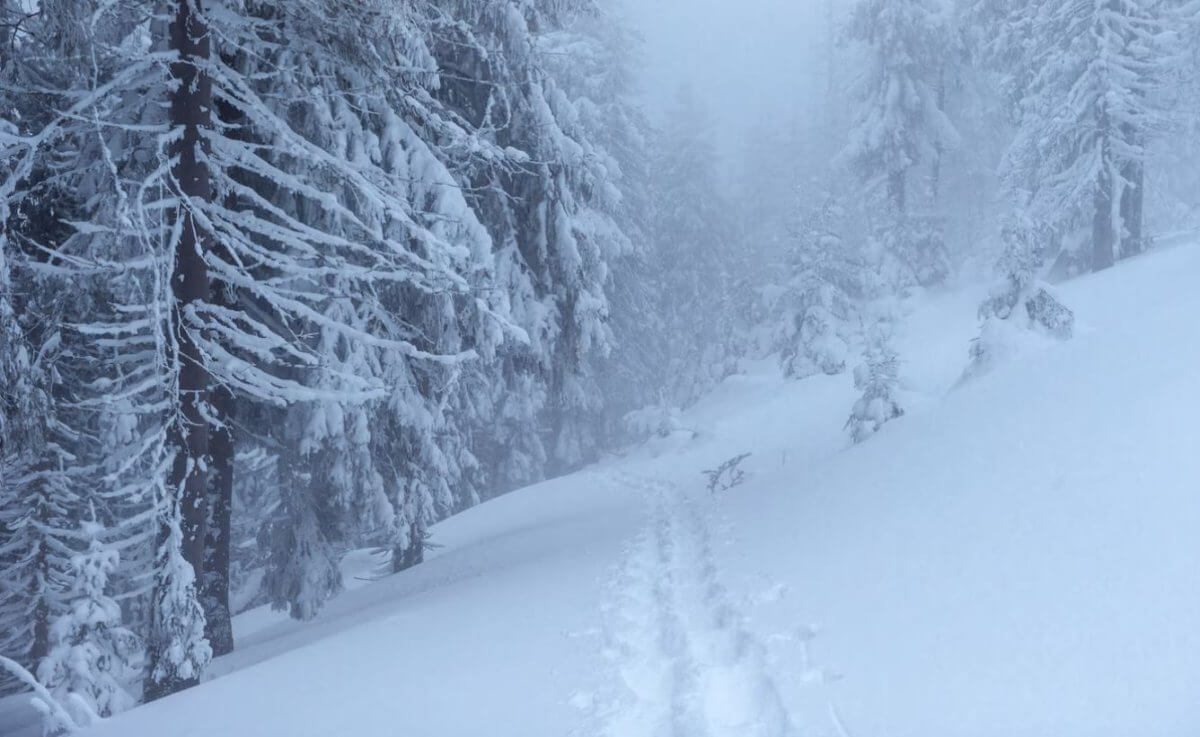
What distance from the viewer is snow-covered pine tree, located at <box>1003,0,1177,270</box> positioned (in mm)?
18000

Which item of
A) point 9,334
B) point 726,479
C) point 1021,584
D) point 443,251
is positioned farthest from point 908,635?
point 726,479

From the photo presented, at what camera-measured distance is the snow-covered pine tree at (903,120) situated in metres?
26.9

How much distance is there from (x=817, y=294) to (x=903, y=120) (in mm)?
7349

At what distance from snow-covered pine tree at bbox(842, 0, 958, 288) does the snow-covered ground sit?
17691 mm

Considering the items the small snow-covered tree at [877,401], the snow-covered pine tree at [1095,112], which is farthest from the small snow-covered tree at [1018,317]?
the snow-covered pine tree at [1095,112]

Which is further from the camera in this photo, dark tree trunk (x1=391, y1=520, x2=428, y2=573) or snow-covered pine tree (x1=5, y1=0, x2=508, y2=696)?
dark tree trunk (x1=391, y1=520, x2=428, y2=573)

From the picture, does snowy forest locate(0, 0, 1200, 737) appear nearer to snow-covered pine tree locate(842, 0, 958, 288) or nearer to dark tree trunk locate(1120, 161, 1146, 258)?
dark tree trunk locate(1120, 161, 1146, 258)

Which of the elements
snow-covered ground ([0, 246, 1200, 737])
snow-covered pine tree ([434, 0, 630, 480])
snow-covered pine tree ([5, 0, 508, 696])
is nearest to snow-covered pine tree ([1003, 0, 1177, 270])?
snow-covered ground ([0, 246, 1200, 737])

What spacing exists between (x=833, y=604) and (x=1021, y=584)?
130 centimetres

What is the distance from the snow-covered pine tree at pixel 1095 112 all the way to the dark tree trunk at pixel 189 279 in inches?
757

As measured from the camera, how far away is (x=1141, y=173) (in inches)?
770

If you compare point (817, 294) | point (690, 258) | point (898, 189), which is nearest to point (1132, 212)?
point (898, 189)

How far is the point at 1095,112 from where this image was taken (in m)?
18.9

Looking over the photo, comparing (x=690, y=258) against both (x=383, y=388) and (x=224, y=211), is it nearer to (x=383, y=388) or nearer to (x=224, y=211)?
(x=383, y=388)
